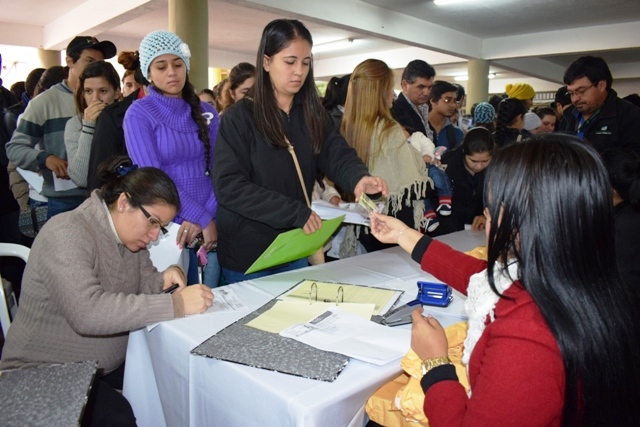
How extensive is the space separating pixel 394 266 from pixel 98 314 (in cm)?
108

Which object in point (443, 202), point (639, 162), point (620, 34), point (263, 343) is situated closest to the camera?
point (263, 343)

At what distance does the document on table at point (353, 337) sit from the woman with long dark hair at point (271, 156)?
0.43 meters

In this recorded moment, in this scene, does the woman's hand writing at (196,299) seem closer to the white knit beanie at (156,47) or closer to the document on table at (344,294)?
the document on table at (344,294)

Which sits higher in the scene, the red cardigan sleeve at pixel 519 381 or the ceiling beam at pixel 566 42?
the ceiling beam at pixel 566 42

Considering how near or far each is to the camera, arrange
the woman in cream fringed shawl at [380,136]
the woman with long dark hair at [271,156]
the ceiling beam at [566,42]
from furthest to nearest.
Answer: the ceiling beam at [566,42]
the woman in cream fringed shawl at [380,136]
the woman with long dark hair at [271,156]

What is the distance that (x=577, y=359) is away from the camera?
0.83 meters

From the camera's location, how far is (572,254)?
0.85 metres

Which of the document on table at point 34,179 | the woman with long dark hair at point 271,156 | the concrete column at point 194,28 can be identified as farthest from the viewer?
the concrete column at point 194,28

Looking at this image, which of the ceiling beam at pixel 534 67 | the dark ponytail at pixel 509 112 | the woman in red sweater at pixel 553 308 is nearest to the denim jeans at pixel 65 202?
the woman in red sweater at pixel 553 308

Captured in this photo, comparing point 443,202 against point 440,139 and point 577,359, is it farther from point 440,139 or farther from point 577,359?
point 577,359

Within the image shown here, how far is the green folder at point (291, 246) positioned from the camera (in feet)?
4.85

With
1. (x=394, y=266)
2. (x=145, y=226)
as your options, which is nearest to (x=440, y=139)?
(x=394, y=266)

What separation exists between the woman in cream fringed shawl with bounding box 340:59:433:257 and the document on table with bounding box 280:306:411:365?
1.25 m

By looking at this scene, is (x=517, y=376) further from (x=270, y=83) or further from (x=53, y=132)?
(x=53, y=132)
